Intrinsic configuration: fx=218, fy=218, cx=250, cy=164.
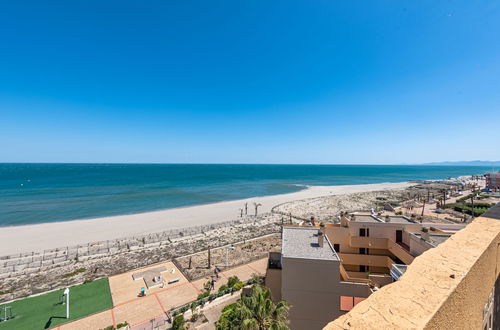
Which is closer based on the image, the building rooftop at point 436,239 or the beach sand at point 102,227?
the building rooftop at point 436,239

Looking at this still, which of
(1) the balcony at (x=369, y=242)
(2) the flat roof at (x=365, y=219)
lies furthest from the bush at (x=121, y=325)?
(2) the flat roof at (x=365, y=219)

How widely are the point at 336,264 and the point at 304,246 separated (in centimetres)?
224

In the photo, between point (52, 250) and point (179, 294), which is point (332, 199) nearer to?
point (179, 294)

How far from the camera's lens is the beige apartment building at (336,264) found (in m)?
11.5

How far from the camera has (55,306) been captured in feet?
53.9

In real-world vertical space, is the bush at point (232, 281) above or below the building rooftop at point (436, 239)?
below

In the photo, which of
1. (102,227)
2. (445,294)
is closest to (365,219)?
(445,294)

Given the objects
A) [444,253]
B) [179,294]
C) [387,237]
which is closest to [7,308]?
[179,294]

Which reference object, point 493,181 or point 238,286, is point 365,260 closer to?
point 238,286

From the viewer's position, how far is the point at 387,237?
56.7 ft

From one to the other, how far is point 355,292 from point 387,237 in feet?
26.3

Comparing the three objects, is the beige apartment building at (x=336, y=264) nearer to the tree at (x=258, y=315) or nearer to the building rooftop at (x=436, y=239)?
the building rooftop at (x=436, y=239)

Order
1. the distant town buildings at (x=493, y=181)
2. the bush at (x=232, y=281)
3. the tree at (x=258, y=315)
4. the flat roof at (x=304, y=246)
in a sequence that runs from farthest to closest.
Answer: the distant town buildings at (x=493, y=181) < the bush at (x=232, y=281) < the flat roof at (x=304, y=246) < the tree at (x=258, y=315)

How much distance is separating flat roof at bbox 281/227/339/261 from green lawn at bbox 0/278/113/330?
1419 cm
